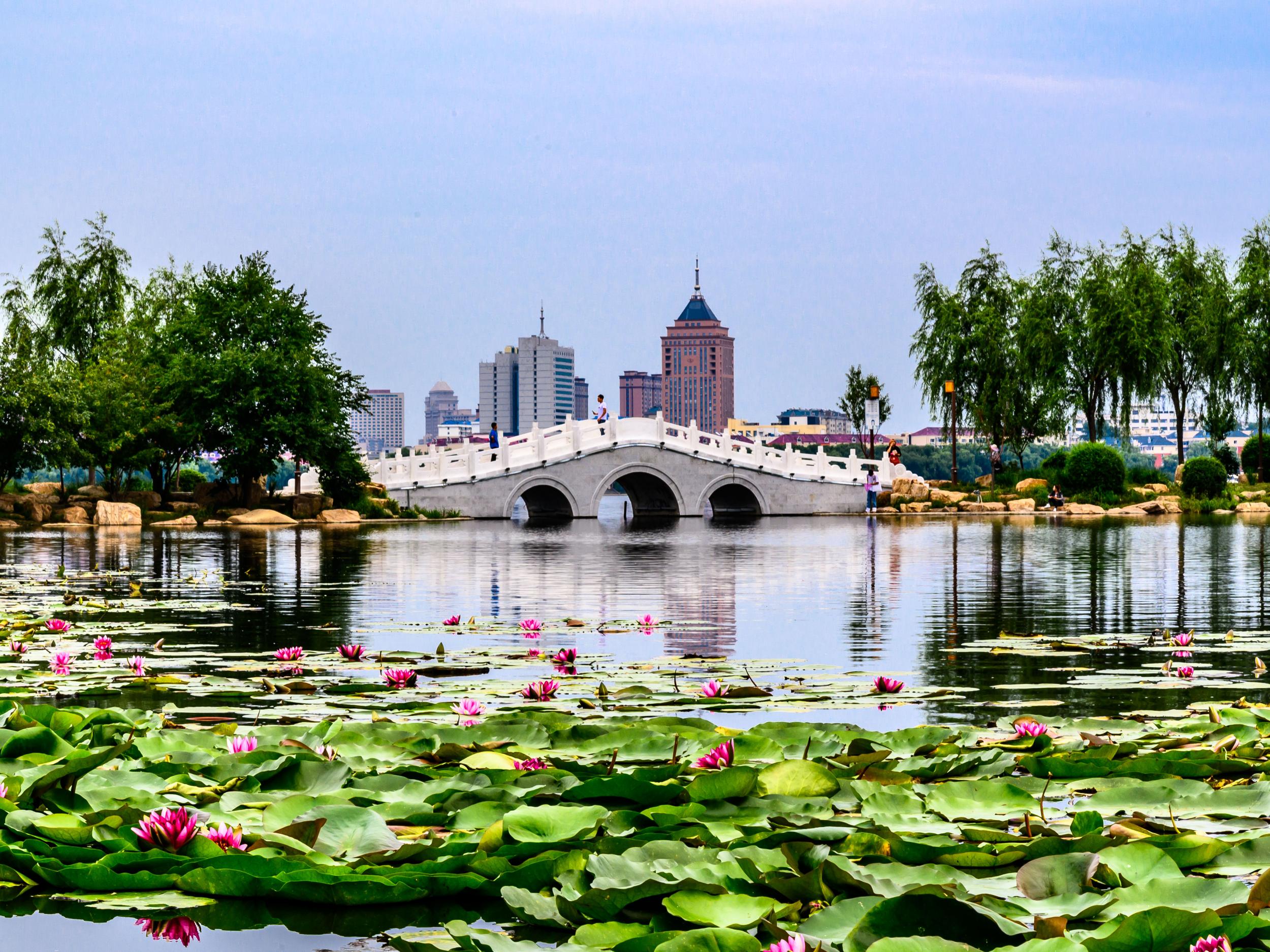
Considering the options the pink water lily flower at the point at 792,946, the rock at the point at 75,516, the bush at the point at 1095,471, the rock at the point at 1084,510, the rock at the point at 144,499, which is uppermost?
the bush at the point at 1095,471

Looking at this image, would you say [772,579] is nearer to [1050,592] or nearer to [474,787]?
[1050,592]

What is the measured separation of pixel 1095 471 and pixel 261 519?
70.9 ft

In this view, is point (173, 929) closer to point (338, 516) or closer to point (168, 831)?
point (168, 831)

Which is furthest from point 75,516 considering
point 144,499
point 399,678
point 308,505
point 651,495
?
point 399,678

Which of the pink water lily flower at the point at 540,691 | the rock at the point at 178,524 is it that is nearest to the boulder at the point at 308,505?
the rock at the point at 178,524

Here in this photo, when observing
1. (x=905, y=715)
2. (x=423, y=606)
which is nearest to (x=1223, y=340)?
(x=423, y=606)

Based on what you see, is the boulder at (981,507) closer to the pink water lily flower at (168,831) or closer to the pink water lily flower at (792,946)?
the pink water lily flower at (168,831)

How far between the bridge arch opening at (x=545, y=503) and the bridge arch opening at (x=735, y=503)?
442cm

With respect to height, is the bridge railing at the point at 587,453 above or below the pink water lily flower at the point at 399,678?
above

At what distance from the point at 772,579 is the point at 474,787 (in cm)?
987

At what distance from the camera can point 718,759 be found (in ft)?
12.6

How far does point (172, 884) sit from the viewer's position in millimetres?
2887

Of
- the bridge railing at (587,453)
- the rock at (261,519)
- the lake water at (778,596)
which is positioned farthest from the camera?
the bridge railing at (587,453)

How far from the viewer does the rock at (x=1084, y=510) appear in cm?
3325
